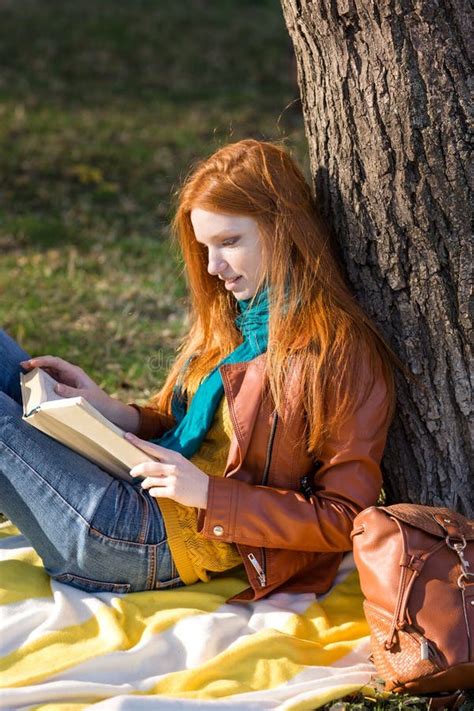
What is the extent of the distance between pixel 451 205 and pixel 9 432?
4.69 feet

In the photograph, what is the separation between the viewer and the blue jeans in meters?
2.86

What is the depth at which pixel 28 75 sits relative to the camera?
419 inches

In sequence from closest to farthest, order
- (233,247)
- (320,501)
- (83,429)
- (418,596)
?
(418,596) < (83,429) < (320,501) < (233,247)

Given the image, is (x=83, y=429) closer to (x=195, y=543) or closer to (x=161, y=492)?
(x=161, y=492)

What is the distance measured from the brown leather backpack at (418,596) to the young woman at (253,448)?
0.71 ft

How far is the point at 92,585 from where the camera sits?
117 inches

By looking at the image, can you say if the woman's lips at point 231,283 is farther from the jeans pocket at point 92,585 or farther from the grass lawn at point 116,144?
the jeans pocket at point 92,585

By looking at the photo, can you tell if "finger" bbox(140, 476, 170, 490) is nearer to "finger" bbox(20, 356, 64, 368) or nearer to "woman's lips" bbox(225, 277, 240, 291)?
"woman's lips" bbox(225, 277, 240, 291)

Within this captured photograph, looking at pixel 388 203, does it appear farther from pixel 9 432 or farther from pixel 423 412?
pixel 9 432

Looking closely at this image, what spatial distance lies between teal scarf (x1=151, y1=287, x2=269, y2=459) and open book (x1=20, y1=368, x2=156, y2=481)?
22 cm

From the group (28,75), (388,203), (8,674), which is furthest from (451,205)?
(28,75)

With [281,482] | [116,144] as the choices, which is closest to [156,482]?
[281,482]

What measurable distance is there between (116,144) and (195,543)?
6.50 meters

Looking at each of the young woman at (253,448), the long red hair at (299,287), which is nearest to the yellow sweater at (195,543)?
the young woman at (253,448)
